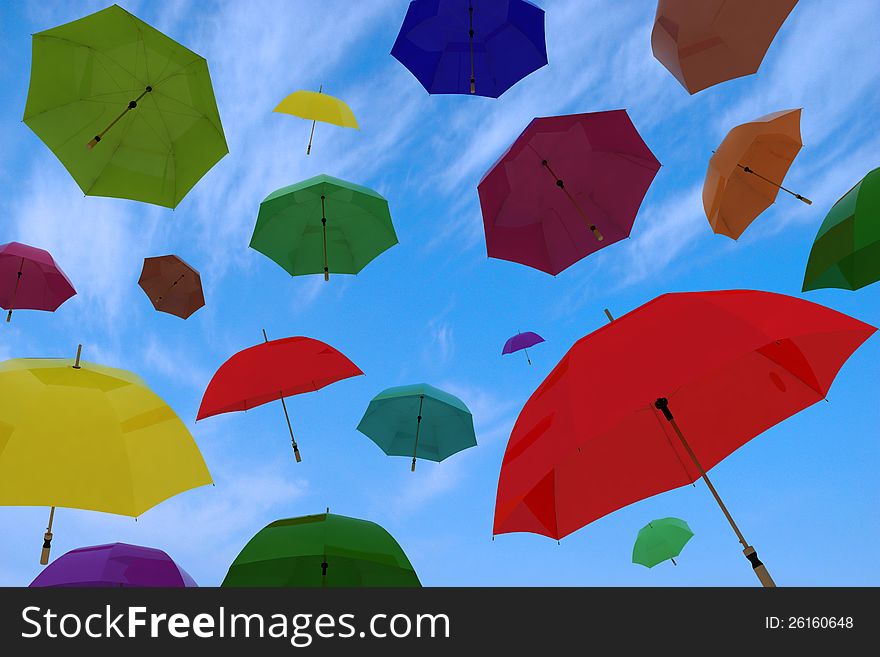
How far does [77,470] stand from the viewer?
4.07 metres

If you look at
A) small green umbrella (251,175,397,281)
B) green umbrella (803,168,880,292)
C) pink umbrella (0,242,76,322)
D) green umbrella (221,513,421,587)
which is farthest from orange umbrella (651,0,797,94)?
pink umbrella (0,242,76,322)

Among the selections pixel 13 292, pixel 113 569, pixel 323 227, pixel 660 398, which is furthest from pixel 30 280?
pixel 660 398

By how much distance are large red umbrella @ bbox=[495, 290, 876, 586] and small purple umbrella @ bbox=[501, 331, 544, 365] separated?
1143 cm

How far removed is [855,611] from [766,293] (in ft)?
5.81

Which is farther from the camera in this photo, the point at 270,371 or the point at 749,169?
the point at 749,169

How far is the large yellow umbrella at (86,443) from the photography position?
396 cm

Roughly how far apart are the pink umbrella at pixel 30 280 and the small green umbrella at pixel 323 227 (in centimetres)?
571

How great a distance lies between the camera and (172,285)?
15.3m

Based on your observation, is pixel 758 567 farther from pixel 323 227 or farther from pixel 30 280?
pixel 30 280

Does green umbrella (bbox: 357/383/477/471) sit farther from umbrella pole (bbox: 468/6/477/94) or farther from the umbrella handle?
the umbrella handle

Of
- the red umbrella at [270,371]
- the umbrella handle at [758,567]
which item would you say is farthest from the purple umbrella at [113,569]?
the umbrella handle at [758,567]

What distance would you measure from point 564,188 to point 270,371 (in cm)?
488

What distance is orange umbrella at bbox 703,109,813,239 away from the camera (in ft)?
29.8

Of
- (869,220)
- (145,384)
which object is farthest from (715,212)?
(145,384)
